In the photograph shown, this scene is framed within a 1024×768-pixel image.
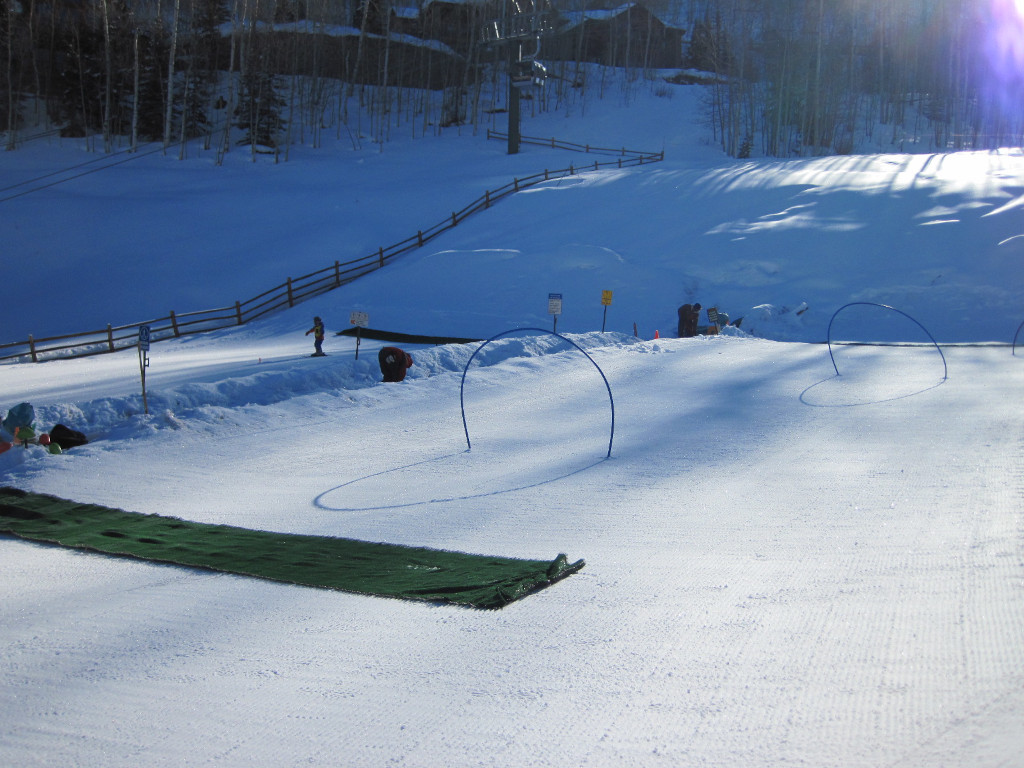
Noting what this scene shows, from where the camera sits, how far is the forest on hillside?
4994 cm

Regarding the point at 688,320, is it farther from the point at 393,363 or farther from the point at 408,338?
the point at 393,363

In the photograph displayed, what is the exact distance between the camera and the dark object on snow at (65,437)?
34.8ft

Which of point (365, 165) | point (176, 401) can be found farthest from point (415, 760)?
point (365, 165)

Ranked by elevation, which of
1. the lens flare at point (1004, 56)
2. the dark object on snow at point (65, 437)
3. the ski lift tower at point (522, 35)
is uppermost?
the lens flare at point (1004, 56)

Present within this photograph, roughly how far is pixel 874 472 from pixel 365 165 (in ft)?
148

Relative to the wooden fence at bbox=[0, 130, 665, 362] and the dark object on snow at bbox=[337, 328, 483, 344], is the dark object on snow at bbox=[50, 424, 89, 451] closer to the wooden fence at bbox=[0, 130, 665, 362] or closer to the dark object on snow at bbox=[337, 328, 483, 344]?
the wooden fence at bbox=[0, 130, 665, 362]

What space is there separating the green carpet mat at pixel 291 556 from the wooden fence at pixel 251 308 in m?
11.0

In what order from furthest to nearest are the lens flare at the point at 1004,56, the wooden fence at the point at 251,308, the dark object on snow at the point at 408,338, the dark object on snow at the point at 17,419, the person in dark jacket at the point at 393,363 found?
the lens flare at the point at 1004,56 < the wooden fence at the point at 251,308 < the dark object on snow at the point at 408,338 < the person in dark jacket at the point at 393,363 < the dark object on snow at the point at 17,419

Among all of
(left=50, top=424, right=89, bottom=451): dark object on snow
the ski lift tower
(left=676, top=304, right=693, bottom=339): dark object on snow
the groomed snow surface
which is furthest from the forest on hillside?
(left=50, top=424, right=89, bottom=451): dark object on snow

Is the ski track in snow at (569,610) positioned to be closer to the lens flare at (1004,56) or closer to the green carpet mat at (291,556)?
the green carpet mat at (291,556)

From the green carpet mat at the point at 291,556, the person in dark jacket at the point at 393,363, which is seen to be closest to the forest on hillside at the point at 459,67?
the person in dark jacket at the point at 393,363

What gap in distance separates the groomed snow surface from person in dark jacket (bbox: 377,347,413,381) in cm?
67

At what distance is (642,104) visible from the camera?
68.1m

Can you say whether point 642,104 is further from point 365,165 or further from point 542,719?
point 542,719
